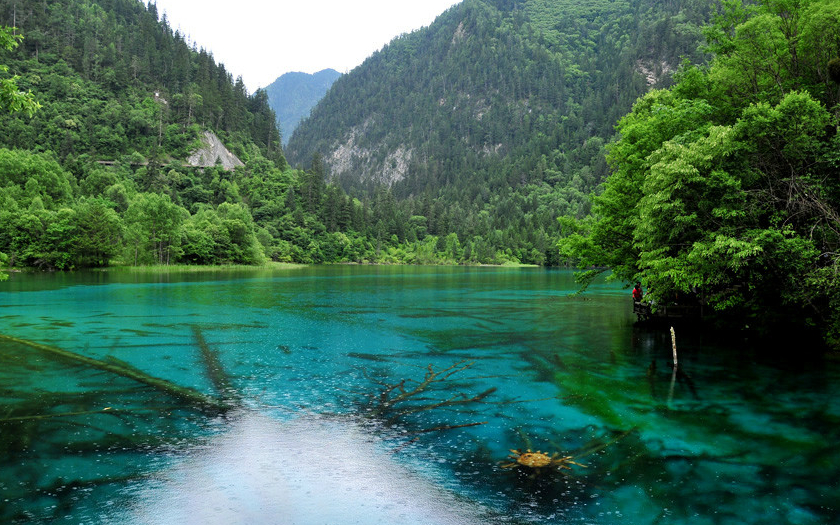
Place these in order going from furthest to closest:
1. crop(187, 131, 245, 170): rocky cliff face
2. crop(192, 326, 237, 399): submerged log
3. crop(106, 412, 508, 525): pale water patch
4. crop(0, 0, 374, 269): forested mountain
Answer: crop(187, 131, 245, 170): rocky cliff face → crop(0, 0, 374, 269): forested mountain → crop(192, 326, 237, 399): submerged log → crop(106, 412, 508, 525): pale water patch

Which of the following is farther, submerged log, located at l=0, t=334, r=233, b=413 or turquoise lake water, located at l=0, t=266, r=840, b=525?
submerged log, located at l=0, t=334, r=233, b=413

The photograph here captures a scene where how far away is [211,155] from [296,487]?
644ft

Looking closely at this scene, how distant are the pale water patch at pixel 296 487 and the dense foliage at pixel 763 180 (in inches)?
739

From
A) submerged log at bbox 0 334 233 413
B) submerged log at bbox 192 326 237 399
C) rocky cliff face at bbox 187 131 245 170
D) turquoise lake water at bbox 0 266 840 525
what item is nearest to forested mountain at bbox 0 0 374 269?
rocky cliff face at bbox 187 131 245 170

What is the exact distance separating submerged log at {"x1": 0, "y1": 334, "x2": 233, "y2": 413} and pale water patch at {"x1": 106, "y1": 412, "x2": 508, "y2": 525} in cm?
331

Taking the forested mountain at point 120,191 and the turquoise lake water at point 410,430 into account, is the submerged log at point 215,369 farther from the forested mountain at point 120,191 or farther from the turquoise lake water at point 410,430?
the forested mountain at point 120,191

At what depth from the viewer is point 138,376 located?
69.7ft

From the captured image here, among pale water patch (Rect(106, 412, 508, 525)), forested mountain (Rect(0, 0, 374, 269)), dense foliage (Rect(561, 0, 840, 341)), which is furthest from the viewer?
forested mountain (Rect(0, 0, 374, 269))

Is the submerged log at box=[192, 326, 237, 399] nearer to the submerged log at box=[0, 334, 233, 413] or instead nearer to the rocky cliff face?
the submerged log at box=[0, 334, 233, 413]

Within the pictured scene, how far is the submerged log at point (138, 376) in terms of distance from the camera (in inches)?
699

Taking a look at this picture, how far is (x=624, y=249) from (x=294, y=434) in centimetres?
3085

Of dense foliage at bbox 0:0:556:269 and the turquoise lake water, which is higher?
dense foliage at bbox 0:0:556:269

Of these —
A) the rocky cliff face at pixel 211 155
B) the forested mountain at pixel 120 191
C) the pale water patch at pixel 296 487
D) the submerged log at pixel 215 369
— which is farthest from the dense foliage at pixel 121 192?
the pale water patch at pixel 296 487

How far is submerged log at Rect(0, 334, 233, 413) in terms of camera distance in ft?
58.2
